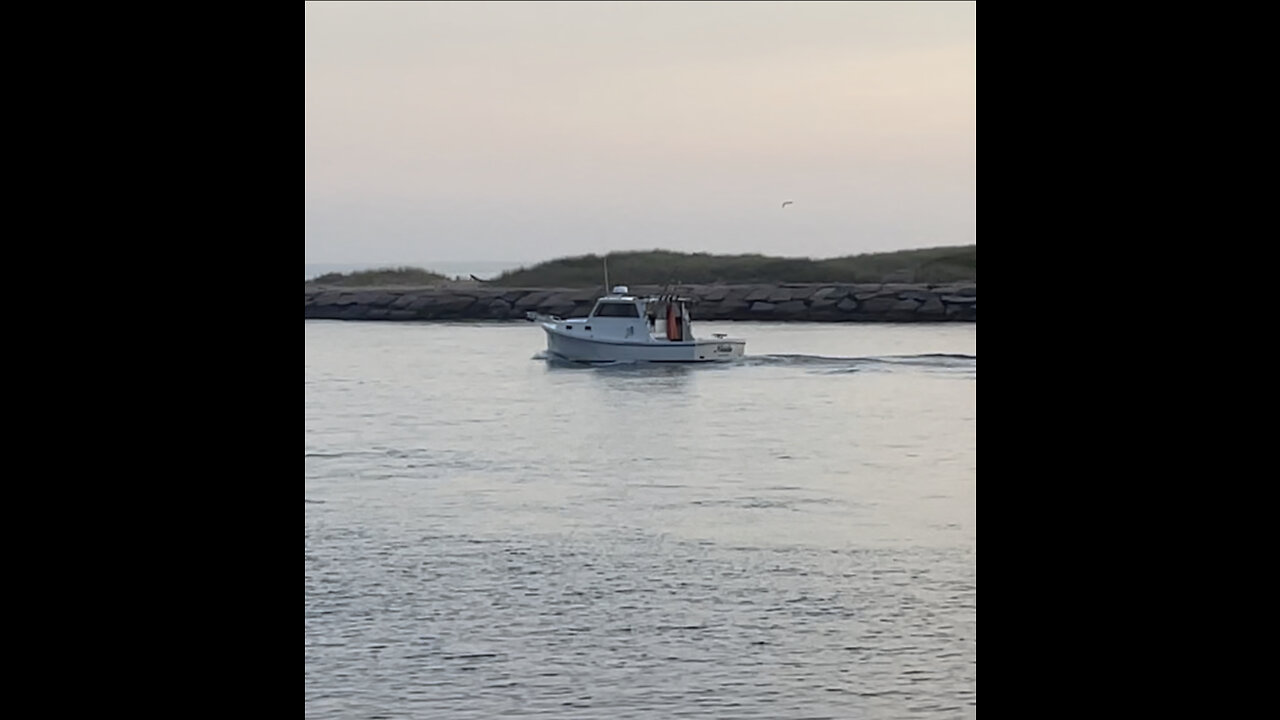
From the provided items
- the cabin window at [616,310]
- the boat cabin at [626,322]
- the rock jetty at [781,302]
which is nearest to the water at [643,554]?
the boat cabin at [626,322]

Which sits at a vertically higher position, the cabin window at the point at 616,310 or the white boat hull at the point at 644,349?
the cabin window at the point at 616,310

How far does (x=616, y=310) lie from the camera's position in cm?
2616

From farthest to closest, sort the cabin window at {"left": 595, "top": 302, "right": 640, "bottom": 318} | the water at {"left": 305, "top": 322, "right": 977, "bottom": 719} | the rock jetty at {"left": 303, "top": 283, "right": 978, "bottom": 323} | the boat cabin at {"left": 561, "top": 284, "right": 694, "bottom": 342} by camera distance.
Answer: the rock jetty at {"left": 303, "top": 283, "right": 978, "bottom": 323}
the cabin window at {"left": 595, "top": 302, "right": 640, "bottom": 318}
the boat cabin at {"left": 561, "top": 284, "right": 694, "bottom": 342}
the water at {"left": 305, "top": 322, "right": 977, "bottom": 719}

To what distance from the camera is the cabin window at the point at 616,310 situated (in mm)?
Answer: 25906

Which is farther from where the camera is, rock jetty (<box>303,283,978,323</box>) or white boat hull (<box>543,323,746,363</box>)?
rock jetty (<box>303,283,978,323</box>)

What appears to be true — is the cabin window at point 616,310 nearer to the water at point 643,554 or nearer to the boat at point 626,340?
the boat at point 626,340

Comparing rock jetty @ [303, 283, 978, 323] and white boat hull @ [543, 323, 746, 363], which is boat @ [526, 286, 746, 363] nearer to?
white boat hull @ [543, 323, 746, 363]

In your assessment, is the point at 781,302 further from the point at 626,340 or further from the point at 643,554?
the point at 643,554

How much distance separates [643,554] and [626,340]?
15.0 metres

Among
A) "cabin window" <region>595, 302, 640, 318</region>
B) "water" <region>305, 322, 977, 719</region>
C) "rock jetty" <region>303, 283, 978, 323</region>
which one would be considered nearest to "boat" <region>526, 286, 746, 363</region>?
"cabin window" <region>595, 302, 640, 318</region>

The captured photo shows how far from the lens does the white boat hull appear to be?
26.0m

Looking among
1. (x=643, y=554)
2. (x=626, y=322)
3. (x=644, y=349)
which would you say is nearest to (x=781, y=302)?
(x=644, y=349)
